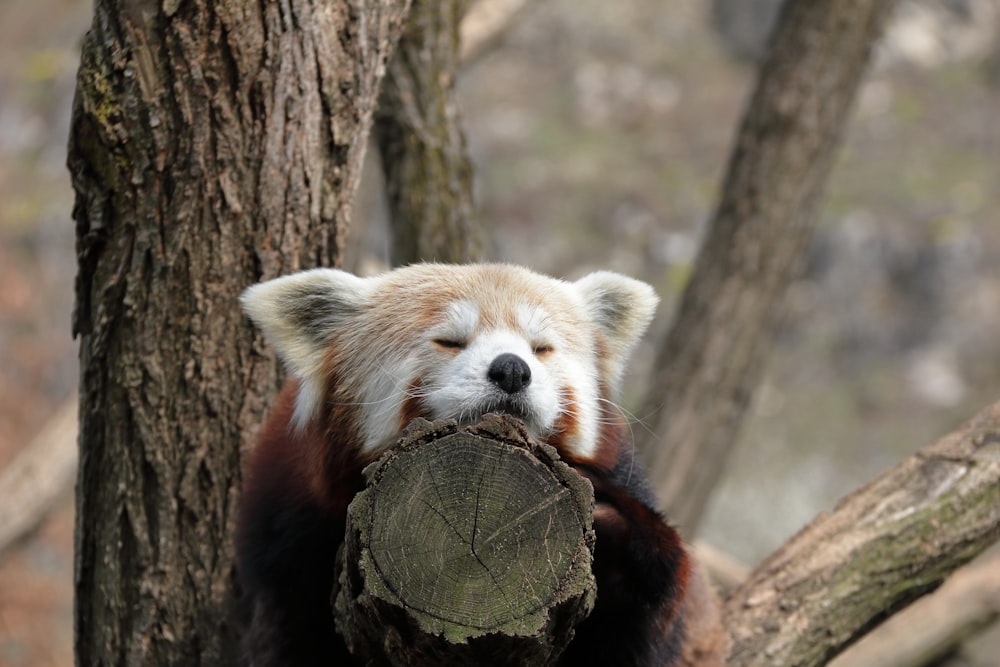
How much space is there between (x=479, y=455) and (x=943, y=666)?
367 centimetres

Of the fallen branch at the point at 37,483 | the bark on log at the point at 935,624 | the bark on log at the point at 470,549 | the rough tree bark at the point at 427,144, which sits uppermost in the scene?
the rough tree bark at the point at 427,144

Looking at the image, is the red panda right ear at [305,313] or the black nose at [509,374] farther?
the red panda right ear at [305,313]

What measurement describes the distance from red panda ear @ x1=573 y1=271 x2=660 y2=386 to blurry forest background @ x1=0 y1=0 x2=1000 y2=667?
20.5 feet

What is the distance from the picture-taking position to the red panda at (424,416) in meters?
2.21

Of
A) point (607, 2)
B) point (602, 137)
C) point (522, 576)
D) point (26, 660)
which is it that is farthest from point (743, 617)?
point (607, 2)

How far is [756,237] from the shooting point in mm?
4387

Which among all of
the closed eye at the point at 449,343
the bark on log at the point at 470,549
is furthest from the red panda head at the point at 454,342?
the bark on log at the point at 470,549

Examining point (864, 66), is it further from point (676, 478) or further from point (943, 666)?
point (943, 666)

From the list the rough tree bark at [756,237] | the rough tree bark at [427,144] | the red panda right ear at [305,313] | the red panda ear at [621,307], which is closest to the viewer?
the red panda right ear at [305,313]

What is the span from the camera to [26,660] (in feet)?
30.1

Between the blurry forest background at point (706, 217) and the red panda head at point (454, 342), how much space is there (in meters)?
6.05

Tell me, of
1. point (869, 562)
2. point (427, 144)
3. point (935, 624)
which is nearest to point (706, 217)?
point (935, 624)

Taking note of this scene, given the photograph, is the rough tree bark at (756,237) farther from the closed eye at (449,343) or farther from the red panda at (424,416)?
the closed eye at (449,343)

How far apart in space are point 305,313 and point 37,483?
3.38 meters
